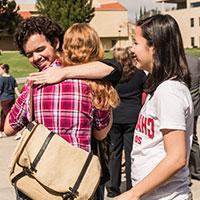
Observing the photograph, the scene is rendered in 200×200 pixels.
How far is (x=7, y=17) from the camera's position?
215ft

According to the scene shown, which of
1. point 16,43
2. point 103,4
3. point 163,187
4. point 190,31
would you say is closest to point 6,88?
point 16,43

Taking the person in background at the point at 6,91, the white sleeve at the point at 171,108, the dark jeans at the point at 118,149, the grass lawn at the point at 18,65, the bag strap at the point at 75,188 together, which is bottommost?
the grass lawn at the point at 18,65

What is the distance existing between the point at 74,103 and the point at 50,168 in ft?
1.22

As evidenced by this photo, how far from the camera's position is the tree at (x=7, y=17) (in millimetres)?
65250

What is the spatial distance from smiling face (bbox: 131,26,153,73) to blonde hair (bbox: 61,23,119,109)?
1.48 ft

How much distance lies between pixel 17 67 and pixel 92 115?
41.0 m

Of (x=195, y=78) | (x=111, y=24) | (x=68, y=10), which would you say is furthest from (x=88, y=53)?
(x=111, y=24)

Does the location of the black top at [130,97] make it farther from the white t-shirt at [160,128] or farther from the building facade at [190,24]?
the building facade at [190,24]

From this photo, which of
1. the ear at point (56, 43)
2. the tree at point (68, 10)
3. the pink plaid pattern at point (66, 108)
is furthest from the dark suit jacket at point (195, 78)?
the tree at point (68, 10)

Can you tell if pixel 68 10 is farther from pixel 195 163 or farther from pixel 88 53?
pixel 88 53

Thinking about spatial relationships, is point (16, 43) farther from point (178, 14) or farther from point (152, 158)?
point (178, 14)

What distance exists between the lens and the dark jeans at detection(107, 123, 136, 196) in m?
6.77

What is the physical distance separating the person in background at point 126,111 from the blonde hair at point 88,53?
3.04 metres

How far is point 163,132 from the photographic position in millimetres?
2564
